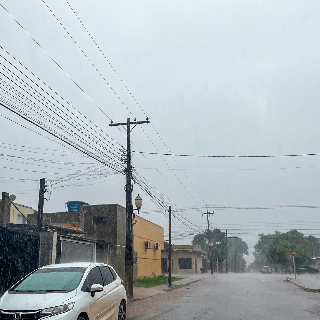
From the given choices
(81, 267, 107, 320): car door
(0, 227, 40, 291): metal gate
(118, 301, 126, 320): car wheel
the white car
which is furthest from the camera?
(0, 227, 40, 291): metal gate

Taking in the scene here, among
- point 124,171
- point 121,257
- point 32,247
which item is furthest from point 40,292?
point 121,257

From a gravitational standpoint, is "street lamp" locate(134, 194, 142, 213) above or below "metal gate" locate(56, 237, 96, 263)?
above

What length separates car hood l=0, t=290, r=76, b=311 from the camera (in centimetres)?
716

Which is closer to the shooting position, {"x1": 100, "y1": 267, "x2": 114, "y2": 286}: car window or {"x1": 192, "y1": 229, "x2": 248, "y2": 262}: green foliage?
{"x1": 100, "y1": 267, "x2": 114, "y2": 286}: car window

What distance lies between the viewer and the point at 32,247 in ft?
63.4

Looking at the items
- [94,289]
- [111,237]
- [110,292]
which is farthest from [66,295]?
[111,237]

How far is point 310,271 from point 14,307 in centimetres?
8433

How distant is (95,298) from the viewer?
27.4ft

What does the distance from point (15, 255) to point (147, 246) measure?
22.8m

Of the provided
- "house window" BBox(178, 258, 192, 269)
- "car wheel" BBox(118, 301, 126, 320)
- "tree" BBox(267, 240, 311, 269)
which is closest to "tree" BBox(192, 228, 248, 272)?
"house window" BBox(178, 258, 192, 269)

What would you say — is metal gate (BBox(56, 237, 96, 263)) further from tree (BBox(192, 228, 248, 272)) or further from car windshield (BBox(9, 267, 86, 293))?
tree (BBox(192, 228, 248, 272))

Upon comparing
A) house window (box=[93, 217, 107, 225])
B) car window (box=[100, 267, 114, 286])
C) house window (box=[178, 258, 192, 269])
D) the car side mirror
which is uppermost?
house window (box=[93, 217, 107, 225])

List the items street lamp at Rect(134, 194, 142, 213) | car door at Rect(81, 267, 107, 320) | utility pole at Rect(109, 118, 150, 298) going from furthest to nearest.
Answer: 1. street lamp at Rect(134, 194, 142, 213)
2. utility pole at Rect(109, 118, 150, 298)
3. car door at Rect(81, 267, 107, 320)

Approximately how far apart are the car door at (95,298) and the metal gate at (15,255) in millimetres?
10179
